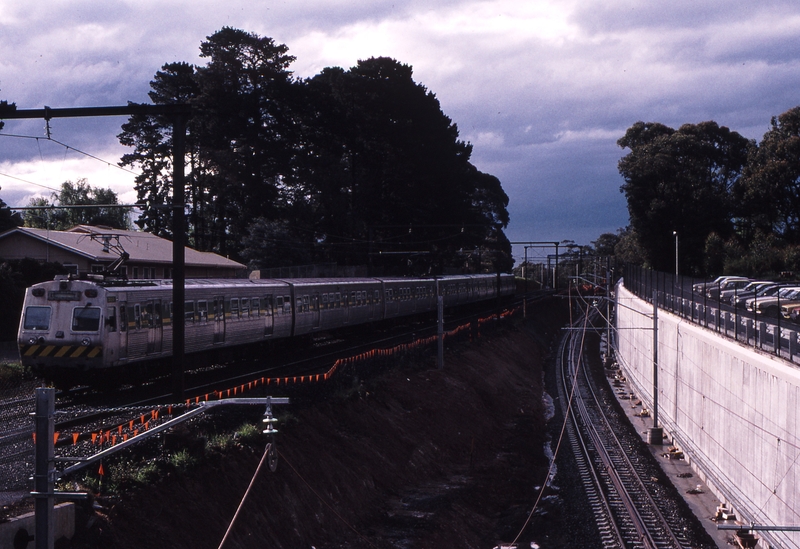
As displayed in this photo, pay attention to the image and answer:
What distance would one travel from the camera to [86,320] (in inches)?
738

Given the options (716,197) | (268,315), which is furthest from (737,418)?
(716,197)

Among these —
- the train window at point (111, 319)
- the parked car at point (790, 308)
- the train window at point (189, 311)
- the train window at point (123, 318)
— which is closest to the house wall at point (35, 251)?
the train window at point (189, 311)

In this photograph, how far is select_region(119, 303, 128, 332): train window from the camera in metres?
19.2

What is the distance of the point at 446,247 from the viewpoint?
6462cm

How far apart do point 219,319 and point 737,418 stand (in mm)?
14959

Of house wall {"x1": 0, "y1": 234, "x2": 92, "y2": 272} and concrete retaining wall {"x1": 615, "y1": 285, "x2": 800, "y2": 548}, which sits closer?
concrete retaining wall {"x1": 615, "y1": 285, "x2": 800, "y2": 548}

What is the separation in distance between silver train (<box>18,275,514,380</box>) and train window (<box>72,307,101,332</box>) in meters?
0.02

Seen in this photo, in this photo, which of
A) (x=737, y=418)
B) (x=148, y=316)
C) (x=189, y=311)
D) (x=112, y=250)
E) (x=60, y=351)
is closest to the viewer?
(x=737, y=418)

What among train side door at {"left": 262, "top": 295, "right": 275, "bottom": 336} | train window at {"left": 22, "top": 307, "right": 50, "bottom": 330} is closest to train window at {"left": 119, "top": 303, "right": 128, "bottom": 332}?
train window at {"left": 22, "top": 307, "right": 50, "bottom": 330}

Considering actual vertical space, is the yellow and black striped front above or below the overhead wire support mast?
below

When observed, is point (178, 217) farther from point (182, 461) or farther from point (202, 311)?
point (202, 311)

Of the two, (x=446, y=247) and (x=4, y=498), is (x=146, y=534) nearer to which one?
(x=4, y=498)

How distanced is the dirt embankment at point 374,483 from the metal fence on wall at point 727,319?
19.6 ft

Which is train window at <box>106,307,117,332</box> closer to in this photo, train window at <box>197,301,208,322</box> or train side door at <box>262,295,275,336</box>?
train window at <box>197,301,208,322</box>
